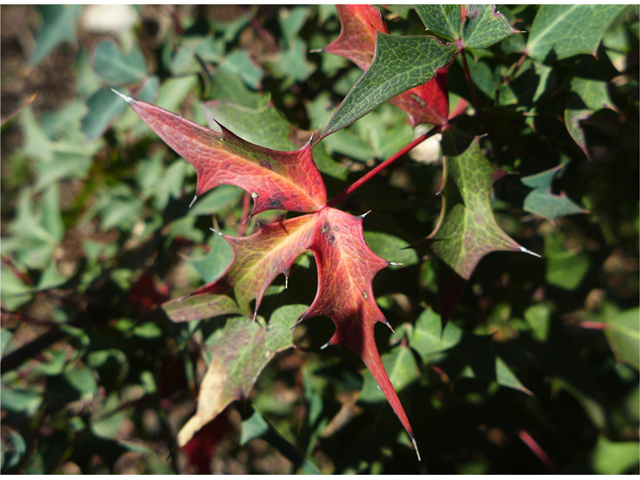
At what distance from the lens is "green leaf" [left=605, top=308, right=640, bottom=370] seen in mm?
912

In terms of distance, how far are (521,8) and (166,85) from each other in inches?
31.0

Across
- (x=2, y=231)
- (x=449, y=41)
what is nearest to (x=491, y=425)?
(x=449, y=41)

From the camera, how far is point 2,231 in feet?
6.15

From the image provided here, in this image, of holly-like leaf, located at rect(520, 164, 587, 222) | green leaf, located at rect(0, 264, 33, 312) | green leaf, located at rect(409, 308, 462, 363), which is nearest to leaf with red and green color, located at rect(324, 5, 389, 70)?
holly-like leaf, located at rect(520, 164, 587, 222)

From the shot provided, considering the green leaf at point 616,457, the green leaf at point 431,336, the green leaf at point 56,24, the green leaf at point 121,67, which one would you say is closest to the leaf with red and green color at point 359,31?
the green leaf at point 431,336

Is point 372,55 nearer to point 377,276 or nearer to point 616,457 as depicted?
point 377,276

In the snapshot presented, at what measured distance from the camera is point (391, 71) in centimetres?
47

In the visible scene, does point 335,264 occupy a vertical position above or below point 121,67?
below

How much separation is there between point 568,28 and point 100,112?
98cm

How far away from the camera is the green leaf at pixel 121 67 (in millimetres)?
1036

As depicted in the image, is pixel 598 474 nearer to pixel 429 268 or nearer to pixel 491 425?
pixel 491 425

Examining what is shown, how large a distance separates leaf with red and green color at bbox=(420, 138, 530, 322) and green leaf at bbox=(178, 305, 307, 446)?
22cm

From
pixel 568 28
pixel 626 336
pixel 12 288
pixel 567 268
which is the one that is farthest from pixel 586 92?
pixel 12 288

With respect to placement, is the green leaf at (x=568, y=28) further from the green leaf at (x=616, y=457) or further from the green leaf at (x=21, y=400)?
the green leaf at (x=21, y=400)
